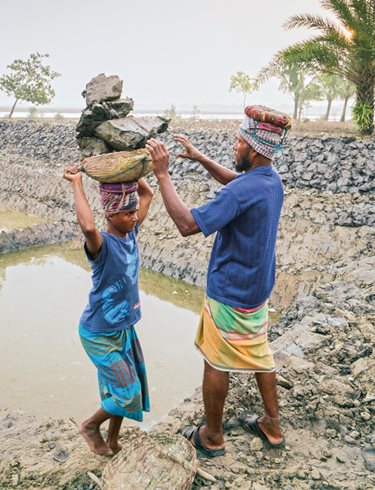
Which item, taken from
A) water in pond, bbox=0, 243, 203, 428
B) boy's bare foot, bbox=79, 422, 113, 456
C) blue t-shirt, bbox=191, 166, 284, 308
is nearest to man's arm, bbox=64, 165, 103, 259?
blue t-shirt, bbox=191, 166, 284, 308

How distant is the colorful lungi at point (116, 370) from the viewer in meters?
2.47

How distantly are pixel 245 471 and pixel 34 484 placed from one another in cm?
124

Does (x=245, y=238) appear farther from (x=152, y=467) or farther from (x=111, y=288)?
(x=152, y=467)

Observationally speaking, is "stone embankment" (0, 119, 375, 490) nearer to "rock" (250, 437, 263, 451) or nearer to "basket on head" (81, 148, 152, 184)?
"rock" (250, 437, 263, 451)

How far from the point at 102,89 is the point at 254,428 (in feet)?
7.19

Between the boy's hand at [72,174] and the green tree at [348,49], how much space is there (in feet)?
32.1

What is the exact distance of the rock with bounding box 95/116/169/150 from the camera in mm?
2578

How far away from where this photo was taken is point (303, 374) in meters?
3.61

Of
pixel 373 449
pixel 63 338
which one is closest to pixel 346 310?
pixel 373 449

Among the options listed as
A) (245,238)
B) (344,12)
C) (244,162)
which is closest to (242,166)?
(244,162)

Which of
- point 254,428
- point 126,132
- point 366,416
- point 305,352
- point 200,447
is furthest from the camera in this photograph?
point 305,352

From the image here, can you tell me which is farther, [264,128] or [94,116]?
[94,116]

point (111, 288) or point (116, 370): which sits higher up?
point (111, 288)

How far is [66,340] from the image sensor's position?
21.2 ft
